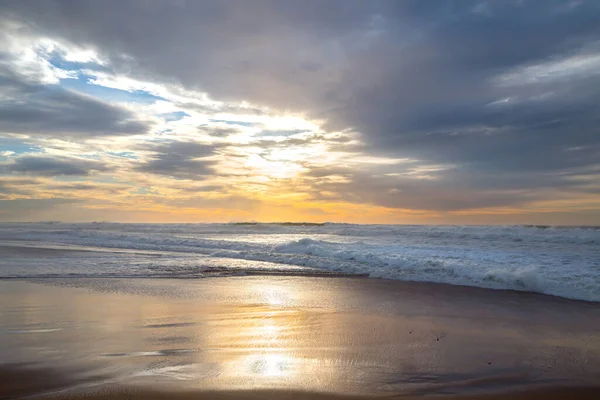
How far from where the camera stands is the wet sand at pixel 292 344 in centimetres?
432

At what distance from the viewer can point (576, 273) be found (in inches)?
462

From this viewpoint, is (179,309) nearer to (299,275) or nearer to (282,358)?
(282,358)

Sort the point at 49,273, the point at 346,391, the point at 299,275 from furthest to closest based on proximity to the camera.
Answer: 1. the point at 299,275
2. the point at 49,273
3. the point at 346,391

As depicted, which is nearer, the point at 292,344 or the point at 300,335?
the point at 292,344

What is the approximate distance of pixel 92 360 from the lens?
5.01 meters

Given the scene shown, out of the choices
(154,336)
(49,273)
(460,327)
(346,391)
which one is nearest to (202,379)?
(346,391)

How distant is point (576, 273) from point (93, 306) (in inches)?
506

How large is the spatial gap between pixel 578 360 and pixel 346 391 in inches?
134

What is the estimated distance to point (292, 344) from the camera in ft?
19.1

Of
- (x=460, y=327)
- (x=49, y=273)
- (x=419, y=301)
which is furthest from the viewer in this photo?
(x=49, y=273)

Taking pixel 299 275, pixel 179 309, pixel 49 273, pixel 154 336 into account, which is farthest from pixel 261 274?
pixel 154 336

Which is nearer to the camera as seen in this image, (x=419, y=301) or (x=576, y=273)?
(x=419, y=301)

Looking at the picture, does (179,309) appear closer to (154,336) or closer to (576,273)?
(154,336)

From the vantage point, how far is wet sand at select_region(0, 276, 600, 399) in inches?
170
